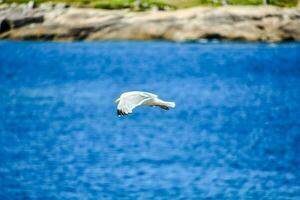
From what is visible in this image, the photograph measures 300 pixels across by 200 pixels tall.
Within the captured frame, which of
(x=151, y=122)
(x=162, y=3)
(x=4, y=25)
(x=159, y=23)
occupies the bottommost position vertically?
(x=151, y=122)

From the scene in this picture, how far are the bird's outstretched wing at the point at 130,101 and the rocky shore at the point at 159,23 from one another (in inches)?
2452

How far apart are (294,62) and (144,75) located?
46.9 feet

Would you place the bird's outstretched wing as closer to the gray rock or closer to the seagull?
the seagull

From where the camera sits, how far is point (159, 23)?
76.6 meters

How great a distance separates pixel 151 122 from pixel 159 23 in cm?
2339

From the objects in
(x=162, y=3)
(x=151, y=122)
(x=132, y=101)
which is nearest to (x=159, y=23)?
(x=162, y=3)

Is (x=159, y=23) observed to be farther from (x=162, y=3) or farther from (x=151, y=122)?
(x=151, y=122)

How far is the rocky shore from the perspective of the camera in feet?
244

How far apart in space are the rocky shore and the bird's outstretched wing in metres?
62.3

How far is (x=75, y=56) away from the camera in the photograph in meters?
82.4

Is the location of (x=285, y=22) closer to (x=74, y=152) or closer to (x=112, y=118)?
(x=112, y=118)

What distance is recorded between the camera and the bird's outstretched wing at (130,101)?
10.8 metres

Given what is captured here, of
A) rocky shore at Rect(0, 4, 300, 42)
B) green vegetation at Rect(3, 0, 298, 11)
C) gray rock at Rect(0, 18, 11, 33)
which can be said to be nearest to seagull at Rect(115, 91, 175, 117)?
rocky shore at Rect(0, 4, 300, 42)

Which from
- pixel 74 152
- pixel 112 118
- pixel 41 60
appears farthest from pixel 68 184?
pixel 41 60
